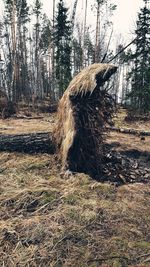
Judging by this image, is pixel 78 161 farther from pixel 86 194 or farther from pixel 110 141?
pixel 110 141

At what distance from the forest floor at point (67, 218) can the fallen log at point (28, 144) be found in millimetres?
377

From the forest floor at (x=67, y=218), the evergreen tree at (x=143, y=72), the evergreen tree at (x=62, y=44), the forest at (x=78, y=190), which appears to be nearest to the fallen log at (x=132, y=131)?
the forest at (x=78, y=190)

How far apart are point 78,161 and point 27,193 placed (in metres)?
1.84

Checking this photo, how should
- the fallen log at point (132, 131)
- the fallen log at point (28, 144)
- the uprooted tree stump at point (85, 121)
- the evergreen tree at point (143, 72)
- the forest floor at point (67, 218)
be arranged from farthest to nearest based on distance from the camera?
the evergreen tree at point (143, 72)
the fallen log at point (132, 131)
the fallen log at point (28, 144)
the uprooted tree stump at point (85, 121)
the forest floor at point (67, 218)

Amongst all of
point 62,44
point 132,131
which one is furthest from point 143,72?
point 132,131

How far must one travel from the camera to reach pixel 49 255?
4.93 meters

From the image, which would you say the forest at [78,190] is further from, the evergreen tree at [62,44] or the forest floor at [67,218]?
the evergreen tree at [62,44]

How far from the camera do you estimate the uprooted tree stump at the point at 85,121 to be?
7.95 meters

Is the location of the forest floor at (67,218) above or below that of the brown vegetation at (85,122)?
below

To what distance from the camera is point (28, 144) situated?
900 cm

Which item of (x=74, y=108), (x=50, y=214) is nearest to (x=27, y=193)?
(x=50, y=214)

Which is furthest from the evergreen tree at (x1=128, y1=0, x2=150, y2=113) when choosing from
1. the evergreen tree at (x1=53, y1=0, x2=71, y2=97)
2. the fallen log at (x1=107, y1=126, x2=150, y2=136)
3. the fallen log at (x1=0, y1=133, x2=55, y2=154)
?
the fallen log at (x1=0, y1=133, x2=55, y2=154)

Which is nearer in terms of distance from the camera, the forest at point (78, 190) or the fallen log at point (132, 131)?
the forest at point (78, 190)

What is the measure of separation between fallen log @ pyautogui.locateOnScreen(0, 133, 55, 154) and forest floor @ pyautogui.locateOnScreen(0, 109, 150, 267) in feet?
1.24
